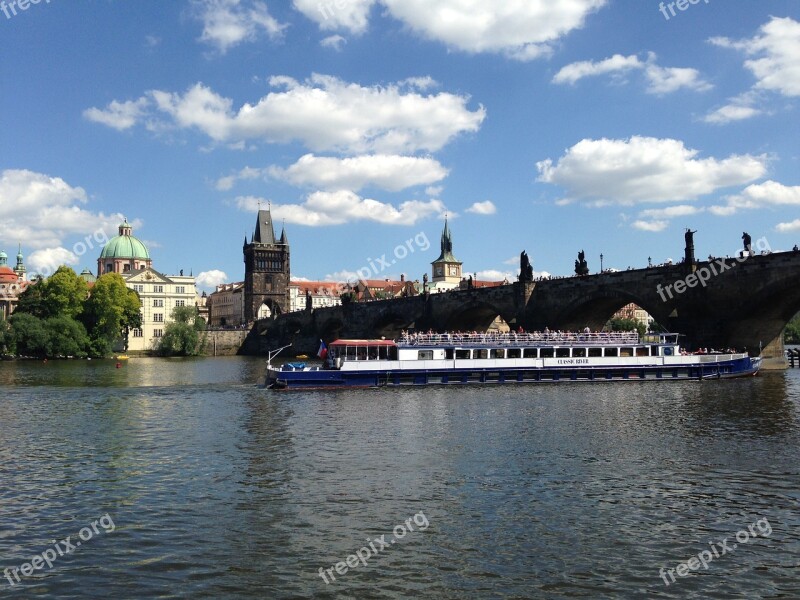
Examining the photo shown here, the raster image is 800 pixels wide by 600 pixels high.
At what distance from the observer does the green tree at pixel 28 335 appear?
116 m

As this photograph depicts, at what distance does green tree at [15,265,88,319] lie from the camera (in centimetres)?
13062

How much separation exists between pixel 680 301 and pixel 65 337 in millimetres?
95021

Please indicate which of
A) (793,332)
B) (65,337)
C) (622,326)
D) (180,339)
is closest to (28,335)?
(65,337)

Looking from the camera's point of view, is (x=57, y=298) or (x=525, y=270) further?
(x=57, y=298)

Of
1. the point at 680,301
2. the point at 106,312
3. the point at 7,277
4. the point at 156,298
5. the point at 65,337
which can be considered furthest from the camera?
the point at 7,277

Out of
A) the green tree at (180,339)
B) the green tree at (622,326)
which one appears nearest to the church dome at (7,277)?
the green tree at (180,339)

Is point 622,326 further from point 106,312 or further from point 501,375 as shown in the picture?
point 501,375

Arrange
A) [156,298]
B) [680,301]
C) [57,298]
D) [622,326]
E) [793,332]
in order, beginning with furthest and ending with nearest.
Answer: [622,326], [793,332], [156,298], [57,298], [680,301]

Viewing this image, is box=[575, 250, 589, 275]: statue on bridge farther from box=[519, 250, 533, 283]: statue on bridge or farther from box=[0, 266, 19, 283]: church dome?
box=[0, 266, 19, 283]: church dome

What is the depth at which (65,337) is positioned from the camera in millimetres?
119500

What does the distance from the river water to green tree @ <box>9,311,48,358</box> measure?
85.0 metres

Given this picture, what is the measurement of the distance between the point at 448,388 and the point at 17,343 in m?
88.2

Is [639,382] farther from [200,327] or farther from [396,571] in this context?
[200,327]

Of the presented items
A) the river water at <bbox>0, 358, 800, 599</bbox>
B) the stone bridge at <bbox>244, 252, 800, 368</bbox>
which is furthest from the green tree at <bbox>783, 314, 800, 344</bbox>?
the river water at <bbox>0, 358, 800, 599</bbox>
